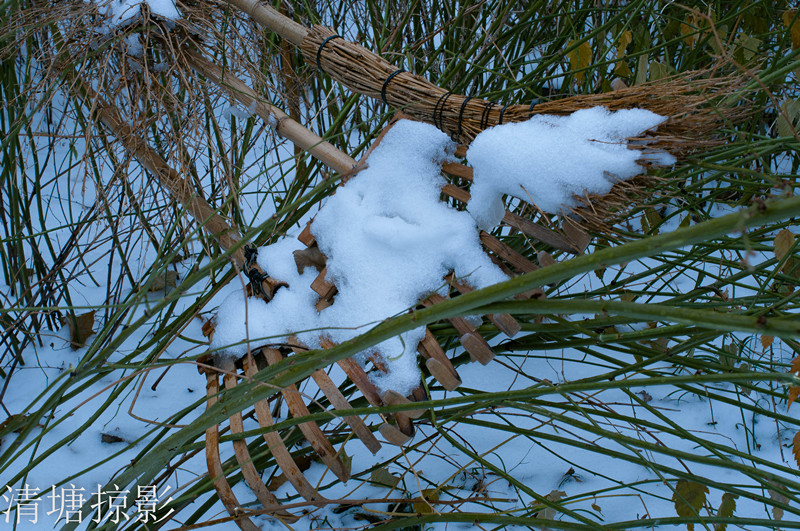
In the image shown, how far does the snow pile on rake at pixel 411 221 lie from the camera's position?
1104 millimetres

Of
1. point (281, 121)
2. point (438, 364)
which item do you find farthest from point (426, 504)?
point (281, 121)

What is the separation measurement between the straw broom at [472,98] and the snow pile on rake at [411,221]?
31 millimetres

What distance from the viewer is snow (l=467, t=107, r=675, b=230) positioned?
107 cm

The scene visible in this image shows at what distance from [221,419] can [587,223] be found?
28.3 inches

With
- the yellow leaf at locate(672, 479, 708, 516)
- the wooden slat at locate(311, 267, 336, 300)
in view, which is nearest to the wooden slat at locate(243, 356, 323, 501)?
the wooden slat at locate(311, 267, 336, 300)

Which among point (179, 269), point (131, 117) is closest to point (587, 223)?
point (131, 117)

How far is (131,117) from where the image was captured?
149cm

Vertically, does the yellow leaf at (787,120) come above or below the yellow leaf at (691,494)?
above

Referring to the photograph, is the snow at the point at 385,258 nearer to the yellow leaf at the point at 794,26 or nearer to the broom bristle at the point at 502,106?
the broom bristle at the point at 502,106

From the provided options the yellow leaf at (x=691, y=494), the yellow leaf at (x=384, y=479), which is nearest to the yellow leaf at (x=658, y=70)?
the yellow leaf at (x=691, y=494)

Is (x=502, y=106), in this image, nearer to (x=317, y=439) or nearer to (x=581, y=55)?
(x=581, y=55)

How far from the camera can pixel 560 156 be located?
3.64 feet

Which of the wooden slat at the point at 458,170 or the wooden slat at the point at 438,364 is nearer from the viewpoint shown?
the wooden slat at the point at 438,364

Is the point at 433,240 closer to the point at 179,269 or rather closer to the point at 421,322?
the point at 421,322
